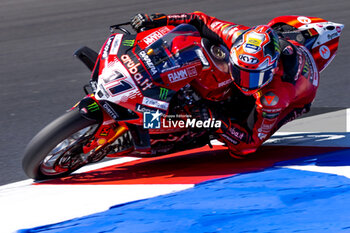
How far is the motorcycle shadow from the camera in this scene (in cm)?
462

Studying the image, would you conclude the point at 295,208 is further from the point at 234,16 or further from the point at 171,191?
the point at 234,16

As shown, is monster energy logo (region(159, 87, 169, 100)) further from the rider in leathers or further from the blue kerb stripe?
the blue kerb stripe

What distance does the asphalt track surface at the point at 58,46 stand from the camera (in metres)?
6.60

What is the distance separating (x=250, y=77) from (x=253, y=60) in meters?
0.13

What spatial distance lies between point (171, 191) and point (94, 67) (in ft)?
3.59

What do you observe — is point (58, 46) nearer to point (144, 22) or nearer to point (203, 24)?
point (203, 24)

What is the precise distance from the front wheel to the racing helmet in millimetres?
1139

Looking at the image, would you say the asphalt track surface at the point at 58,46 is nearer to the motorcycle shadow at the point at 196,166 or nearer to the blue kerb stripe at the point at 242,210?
the motorcycle shadow at the point at 196,166

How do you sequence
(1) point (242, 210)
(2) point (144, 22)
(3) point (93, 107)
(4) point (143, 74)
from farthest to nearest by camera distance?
(2) point (144, 22), (3) point (93, 107), (4) point (143, 74), (1) point (242, 210)

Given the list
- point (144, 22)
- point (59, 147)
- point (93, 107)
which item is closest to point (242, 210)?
point (93, 107)

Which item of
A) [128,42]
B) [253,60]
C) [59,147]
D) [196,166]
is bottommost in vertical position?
[196,166]

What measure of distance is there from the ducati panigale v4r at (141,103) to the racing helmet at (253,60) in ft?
0.55

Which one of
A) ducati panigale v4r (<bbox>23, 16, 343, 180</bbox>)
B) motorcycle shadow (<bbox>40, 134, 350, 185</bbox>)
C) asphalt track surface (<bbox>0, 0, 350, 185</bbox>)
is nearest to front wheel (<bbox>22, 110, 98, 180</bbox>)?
ducati panigale v4r (<bbox>23, 16, 343, 180</bbox>)

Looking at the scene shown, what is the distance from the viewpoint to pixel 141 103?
4.17 meters
